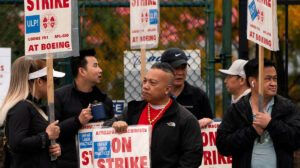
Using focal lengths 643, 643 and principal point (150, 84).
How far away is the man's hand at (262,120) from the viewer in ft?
16.0

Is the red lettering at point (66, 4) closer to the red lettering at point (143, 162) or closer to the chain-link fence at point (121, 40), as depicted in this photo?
the red lettering at point (143, 162)

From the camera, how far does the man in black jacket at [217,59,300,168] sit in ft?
→ 16.1

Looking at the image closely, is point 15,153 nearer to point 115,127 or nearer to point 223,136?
point 115,127

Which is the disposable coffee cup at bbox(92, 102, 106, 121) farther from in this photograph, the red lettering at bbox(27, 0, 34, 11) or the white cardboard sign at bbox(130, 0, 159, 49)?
the red lettering at bbox(27, 0, 34, 11)

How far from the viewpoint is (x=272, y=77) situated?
16.9 ft

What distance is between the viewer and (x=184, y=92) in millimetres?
5977

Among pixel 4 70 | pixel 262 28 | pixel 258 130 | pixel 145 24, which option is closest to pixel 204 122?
pixel 258 130

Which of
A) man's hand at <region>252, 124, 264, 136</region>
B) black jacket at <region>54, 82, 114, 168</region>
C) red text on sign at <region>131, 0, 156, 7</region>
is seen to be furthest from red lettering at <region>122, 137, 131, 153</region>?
red text on sign at <region>131, 0, 156, 7</region>

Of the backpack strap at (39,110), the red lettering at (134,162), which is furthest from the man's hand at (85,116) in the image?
the red lettering at (134,162)

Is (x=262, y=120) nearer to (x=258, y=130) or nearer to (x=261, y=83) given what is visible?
(x=258, y=130)

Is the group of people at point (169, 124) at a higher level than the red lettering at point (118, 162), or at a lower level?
higher

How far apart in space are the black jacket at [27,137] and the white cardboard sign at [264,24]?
1.81 meters

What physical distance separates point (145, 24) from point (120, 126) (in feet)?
3.81

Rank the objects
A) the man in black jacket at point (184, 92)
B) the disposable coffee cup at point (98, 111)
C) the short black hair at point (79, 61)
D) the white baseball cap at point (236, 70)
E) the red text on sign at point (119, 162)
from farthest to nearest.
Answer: the white baseball cap at point (236, 70) → the short black hair at point (79, 61) → the man in black jacket at point (184, 92) → the disposable coffee cup at point (98, 111) → the red text on sign at point (119, 162)
